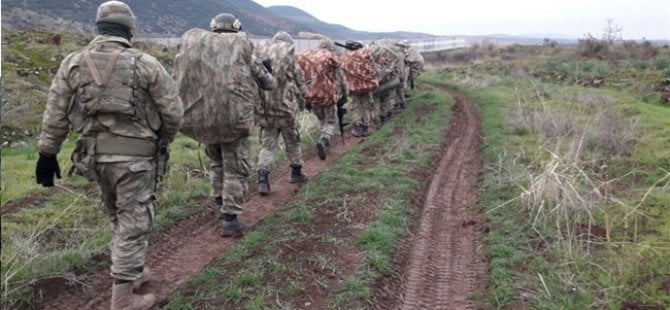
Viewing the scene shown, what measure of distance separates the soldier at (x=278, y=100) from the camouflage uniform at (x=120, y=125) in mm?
3009

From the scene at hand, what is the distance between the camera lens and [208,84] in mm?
5379

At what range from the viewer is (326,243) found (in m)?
5.34

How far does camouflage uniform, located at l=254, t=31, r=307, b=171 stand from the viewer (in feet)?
24.0

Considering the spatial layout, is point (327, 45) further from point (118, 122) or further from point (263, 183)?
point (118, 122)

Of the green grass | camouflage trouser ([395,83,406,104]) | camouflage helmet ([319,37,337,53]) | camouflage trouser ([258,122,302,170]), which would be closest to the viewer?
the green grass

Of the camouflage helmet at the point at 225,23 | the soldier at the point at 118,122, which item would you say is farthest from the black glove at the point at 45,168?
the camouflage helmet at the point at 225,23

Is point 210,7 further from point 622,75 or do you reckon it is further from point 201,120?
point 201,120

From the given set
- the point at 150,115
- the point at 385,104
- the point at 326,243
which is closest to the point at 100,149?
the point at 150,115

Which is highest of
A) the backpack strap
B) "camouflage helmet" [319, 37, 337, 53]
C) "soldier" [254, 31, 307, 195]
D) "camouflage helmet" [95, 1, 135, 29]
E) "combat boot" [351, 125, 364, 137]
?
"camouflage helmet" [95, 1, 135, 29]

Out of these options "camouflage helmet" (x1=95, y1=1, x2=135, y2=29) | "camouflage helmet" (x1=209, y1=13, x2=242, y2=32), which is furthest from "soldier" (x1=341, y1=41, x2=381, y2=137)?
"camouflage helmet" (x1=95, y1=1, x2=135, y2=29)

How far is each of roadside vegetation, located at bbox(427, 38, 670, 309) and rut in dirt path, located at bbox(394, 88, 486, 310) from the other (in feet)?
0.61

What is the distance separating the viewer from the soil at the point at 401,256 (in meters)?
4.44

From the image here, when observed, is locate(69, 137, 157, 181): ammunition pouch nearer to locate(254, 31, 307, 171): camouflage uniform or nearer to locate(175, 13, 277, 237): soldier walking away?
locate(175, 13, 277, 237): soldier walking away

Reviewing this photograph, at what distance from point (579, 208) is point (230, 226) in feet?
11.4
